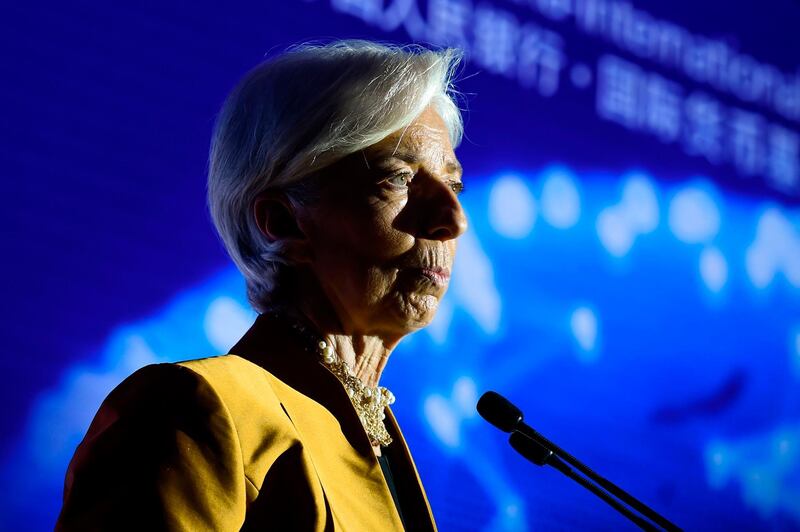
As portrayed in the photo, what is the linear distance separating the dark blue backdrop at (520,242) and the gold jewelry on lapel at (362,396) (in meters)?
0.66

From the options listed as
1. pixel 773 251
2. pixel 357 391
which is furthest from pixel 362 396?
pixel 773 251

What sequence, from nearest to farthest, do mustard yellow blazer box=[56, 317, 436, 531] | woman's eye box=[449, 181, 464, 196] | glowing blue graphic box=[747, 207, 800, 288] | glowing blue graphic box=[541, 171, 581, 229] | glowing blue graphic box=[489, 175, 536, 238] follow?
1. mustard yellow blazer box=[56, 317, 436, 531]
2. woman's eye box=[449, 181, 464, 196]
3. glowing blue graphic box=[489, 175, 536, 238]
4. glowing blue graphic box=[541, 171, 581, 229]
5. glowing blue graphic box=[747, 207, 800, 288]

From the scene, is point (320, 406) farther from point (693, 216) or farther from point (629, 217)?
point (693, 216)

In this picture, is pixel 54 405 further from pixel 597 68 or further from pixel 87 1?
pixel 597 68

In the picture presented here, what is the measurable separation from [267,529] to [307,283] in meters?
0.45

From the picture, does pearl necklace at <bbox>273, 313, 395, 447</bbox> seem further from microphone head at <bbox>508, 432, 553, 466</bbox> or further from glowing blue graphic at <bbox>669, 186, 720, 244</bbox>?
glowing blue graphic at <bbox>669, 186, 720, 244</bbox>

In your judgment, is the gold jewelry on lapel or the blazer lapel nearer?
the blazer lapel

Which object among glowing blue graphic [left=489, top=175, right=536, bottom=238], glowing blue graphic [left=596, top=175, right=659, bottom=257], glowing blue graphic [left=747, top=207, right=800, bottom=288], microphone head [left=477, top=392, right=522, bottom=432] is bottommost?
microphone head [left=477, top=392, right=522, bottom=432]

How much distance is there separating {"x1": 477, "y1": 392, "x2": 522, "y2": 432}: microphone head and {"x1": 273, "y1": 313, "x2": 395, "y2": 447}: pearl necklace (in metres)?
0.16

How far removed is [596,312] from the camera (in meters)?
2.76

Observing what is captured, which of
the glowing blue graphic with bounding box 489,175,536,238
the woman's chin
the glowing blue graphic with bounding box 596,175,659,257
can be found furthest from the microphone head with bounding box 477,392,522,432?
the glowing blue graphic with bounding box 596,175,659,257

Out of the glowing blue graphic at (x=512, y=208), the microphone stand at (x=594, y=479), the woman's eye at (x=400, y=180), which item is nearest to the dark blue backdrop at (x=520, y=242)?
the glowing blue graphic at (x=512, y=208)

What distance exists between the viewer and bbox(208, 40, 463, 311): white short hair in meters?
1.41

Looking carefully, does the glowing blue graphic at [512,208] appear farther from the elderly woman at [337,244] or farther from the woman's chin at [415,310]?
the woman's chin at [415,310]
